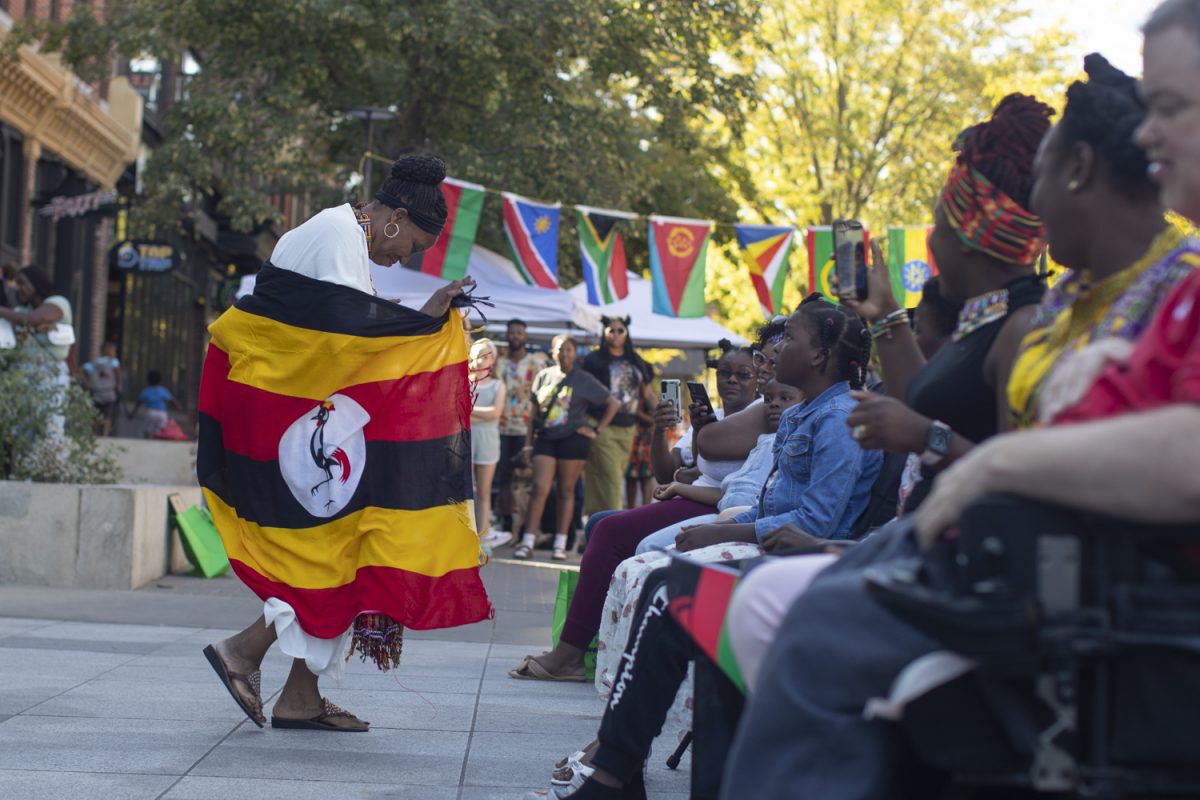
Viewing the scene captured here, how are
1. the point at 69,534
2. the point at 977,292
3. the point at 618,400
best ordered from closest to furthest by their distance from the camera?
the point at 977,292
the point at 69,534
the point at 618,400

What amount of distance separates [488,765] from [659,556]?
857 mm

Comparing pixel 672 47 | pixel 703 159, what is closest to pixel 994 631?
pixel 672 47

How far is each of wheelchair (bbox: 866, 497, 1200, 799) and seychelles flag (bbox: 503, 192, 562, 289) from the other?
48.4 feet

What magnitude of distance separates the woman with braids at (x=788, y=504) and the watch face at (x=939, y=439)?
96 cm

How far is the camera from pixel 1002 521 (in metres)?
2.13

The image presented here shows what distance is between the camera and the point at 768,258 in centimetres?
1753

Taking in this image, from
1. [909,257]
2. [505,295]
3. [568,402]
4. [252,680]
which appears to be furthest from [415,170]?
[909,257]

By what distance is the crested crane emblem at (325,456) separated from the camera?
18.0 feet

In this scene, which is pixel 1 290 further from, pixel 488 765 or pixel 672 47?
pixel 672 47

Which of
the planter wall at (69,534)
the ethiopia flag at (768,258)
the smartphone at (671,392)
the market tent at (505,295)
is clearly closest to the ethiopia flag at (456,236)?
the market tent at (505,295)

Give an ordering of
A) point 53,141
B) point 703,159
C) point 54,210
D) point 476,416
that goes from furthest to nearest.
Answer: point 703,159 < point 53,141 < point 54,210 < point 476,416

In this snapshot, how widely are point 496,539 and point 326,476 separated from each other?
931 centimetres

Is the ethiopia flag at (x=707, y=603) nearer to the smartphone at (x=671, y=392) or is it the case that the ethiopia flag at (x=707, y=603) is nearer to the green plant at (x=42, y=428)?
the smartphone at (x=671, y=392)

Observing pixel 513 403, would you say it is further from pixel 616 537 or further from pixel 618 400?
pixel 616 537
